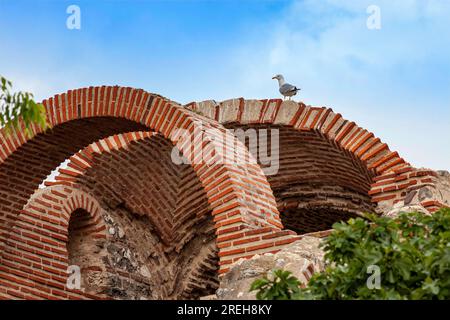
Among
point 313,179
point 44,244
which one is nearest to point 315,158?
point 313,179

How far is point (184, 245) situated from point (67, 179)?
1443mm

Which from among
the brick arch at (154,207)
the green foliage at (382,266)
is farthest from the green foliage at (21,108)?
the brick arch at (154,207)

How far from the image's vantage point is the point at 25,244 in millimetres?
11836

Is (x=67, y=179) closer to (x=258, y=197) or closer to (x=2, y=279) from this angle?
(x=2, y=279)

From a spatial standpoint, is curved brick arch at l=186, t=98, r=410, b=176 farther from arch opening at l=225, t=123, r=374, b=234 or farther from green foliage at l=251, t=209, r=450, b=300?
green foliage at l=251, t=209, r=450, b=300

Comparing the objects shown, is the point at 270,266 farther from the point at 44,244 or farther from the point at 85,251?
the point at 85,251

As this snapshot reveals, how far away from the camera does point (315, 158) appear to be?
13367 mm

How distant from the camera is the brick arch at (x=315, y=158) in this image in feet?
40.3

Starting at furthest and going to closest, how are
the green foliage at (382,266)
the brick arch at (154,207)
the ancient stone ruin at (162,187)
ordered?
the brick arch at (154,207) → the ancient stone ruin at (162,187) → the green foliage at (382,266)

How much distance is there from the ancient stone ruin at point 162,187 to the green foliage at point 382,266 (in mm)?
2615

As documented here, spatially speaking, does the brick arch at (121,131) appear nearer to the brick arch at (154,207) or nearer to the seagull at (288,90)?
the brick arch at (154,207)

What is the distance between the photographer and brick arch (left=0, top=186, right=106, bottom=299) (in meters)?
11.6

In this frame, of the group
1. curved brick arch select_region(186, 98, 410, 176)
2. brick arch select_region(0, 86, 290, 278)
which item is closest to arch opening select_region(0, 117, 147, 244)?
brick arch select_region(0, 86, 290, 278)

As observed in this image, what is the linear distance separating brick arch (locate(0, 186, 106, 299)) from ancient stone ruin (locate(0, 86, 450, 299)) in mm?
12
